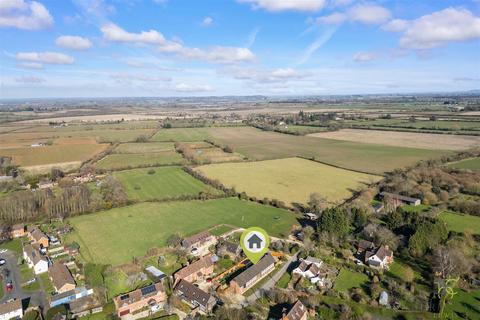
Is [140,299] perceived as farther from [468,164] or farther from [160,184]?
[468,164]

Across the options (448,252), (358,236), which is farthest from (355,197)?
(448,252)

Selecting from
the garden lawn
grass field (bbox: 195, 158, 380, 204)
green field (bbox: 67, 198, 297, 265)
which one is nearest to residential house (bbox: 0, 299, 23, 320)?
green field (bbox: 67, 198, 297, 265)

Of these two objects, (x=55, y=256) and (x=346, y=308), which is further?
(x=55, y=256)

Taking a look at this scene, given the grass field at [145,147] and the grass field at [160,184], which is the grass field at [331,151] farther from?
the grass field at [160,184]

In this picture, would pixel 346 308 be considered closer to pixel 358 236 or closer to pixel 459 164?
pixel 358 236

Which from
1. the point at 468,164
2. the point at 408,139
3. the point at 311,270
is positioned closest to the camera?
the point at 311,270

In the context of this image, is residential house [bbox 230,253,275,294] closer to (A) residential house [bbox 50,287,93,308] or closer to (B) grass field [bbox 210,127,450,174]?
(A) residential house [bbox 50,287,93,308]

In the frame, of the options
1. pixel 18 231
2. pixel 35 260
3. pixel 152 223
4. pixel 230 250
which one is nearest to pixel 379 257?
pixel 230 250

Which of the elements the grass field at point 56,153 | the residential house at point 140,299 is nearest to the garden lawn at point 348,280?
the residential house at point 140,299
